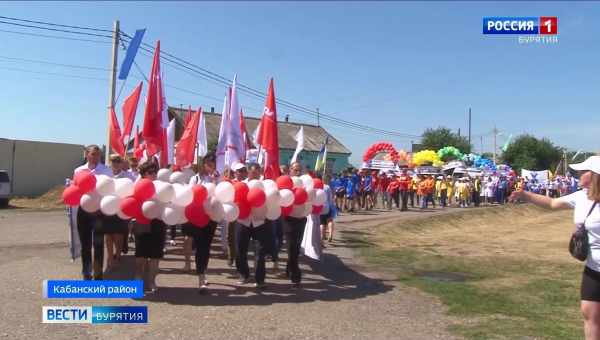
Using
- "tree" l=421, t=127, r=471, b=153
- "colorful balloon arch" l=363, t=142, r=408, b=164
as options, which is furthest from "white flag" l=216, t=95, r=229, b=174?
"tree" l=421, t=127, r=471, b=153

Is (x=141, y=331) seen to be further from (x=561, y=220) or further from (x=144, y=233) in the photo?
(x=561, y=220)

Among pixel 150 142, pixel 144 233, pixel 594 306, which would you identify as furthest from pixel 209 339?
pixel 150 142

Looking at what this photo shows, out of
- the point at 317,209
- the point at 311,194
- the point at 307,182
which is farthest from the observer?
the point at 317,209

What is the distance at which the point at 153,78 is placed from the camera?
31.1 ft

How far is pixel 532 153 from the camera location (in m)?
68.3

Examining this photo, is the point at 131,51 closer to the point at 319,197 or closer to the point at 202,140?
the point at 202,140

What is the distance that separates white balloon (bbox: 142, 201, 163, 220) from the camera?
20.2ft

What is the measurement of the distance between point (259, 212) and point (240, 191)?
393mm

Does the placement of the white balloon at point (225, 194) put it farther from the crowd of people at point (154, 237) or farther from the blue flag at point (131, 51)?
the blue flag at point (131, 51)

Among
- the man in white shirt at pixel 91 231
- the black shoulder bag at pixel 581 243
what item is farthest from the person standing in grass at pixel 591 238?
the man in white shirt at pixel 91 231

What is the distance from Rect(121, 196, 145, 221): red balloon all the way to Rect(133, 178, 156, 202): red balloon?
0.06 meters

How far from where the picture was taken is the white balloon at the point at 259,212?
672 centimetres
